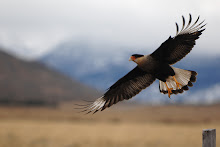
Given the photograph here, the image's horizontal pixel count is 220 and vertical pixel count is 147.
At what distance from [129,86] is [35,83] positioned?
311ft

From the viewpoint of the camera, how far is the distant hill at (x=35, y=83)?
86000 millimetres

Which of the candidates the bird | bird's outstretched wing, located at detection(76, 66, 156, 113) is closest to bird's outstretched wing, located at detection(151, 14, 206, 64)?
the bird

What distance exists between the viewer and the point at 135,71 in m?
6.49

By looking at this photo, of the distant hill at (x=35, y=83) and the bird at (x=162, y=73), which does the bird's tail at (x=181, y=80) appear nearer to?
the bird at (x=162, y=73)

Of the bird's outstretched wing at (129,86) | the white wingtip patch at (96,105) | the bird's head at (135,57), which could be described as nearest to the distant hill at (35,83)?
the bird's outstretched wing at (129,86)

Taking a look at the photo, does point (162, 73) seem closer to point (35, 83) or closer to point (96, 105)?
point (96, 105)

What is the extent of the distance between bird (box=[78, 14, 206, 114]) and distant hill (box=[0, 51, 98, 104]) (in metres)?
76.0

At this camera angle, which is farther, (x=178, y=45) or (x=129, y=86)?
(x=129, y=86)

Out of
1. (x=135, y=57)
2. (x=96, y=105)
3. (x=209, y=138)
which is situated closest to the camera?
(x=209, y=138)

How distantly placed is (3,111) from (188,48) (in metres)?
47.3

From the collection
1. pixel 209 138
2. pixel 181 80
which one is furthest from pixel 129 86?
pixel 209 138

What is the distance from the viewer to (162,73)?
220 inches

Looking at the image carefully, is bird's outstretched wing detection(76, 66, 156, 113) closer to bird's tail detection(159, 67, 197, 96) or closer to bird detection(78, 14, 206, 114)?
bird detection(78, 14, 206, 114)

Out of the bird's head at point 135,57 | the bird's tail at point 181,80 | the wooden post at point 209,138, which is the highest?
the bird's head at point 135,57
